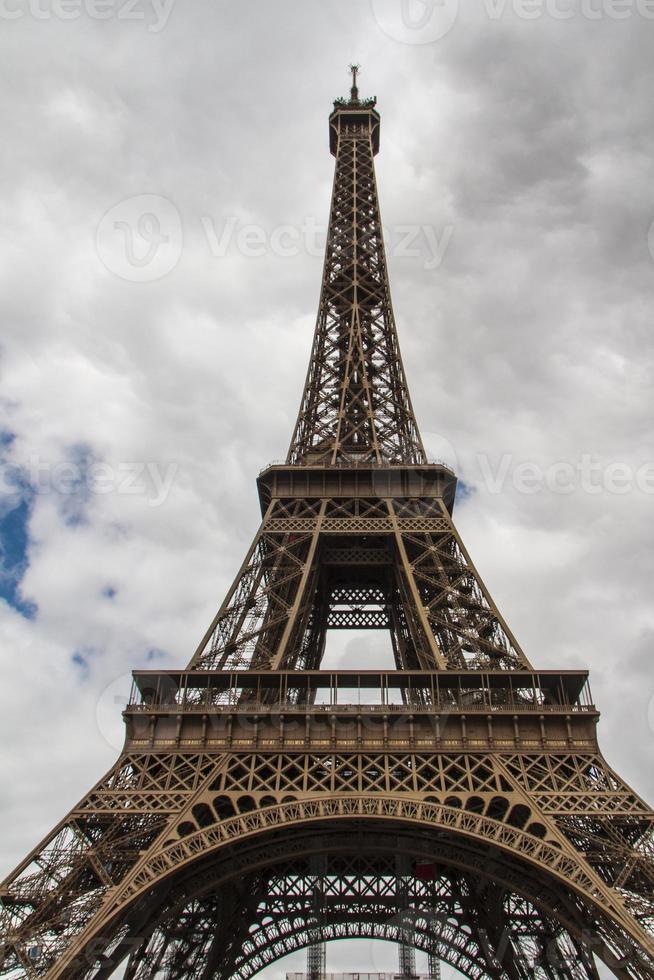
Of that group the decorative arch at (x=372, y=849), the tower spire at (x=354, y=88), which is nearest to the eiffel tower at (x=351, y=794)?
the decorative arch at (x=372, y=849)

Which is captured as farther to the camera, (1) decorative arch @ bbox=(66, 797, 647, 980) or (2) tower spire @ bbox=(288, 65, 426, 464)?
(2) tower spire @ bbox=(288, 65, 426, 464)

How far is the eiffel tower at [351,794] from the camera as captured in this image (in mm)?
22531

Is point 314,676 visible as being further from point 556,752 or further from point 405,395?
point 405,395

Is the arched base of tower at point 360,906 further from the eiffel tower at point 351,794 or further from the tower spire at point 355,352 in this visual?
the tower spire at point 355,352

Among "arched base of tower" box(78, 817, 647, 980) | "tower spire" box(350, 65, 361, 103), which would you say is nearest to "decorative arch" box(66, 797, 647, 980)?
"arched base of tower" box(78, 817, 647, 980)

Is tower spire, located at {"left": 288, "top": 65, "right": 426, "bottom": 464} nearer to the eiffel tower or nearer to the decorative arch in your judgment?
the eiffel tower

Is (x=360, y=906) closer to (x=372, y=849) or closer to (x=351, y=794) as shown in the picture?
(x=372, y=849)

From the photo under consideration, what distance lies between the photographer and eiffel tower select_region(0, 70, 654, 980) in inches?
887

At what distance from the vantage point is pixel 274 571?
107 feet

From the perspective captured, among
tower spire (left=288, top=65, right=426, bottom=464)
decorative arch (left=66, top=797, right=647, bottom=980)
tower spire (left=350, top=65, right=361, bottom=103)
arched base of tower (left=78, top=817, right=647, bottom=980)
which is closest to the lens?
decorative arch (left=66, top=797, right=647, bottom=980)

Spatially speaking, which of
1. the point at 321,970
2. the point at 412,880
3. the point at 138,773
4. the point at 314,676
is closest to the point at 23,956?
the point at 138,773

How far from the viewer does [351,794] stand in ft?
78.3

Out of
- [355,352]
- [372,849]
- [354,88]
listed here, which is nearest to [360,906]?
[372,849]

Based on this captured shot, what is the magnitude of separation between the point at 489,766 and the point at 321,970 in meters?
22.4
